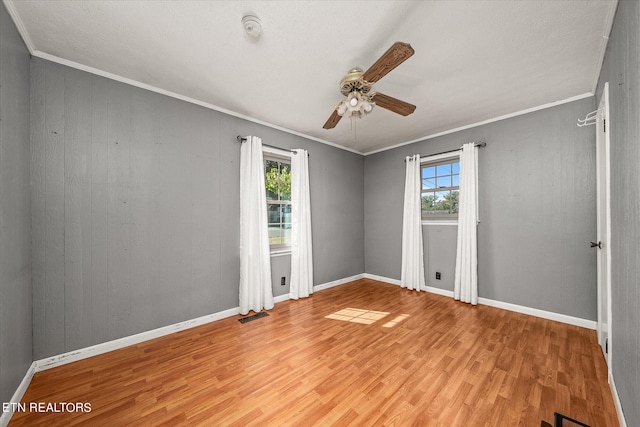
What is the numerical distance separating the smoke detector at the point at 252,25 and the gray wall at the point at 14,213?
1595mm

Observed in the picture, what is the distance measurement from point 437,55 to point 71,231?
380cm

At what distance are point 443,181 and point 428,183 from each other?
265mm

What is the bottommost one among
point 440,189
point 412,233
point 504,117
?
point 412,233

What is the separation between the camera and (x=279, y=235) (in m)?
3.97

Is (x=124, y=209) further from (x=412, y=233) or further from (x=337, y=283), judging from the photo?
(x=412, y=233)

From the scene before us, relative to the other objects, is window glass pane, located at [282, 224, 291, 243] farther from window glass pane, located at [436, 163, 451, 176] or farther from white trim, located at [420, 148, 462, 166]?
window glass pane, located at [436, 163, 451, 176]

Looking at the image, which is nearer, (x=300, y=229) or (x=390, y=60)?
(x=390, y=60)

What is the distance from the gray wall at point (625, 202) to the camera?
124 cm

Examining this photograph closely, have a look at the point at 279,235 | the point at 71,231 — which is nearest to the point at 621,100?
the point at 279,235

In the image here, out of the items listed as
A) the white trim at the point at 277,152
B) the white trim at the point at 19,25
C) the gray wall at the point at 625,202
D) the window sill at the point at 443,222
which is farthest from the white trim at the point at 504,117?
the white trim at the point at 19,25

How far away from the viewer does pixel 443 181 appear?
4.16m

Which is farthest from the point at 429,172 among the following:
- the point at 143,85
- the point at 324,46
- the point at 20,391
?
the point at 20,391

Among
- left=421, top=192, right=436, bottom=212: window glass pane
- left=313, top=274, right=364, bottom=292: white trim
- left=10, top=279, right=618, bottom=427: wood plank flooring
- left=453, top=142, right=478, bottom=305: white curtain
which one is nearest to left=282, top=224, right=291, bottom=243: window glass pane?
left=313, top=274, right=364, bottom=292: white trim

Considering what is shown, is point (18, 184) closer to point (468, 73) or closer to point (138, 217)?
point (138, 217)
